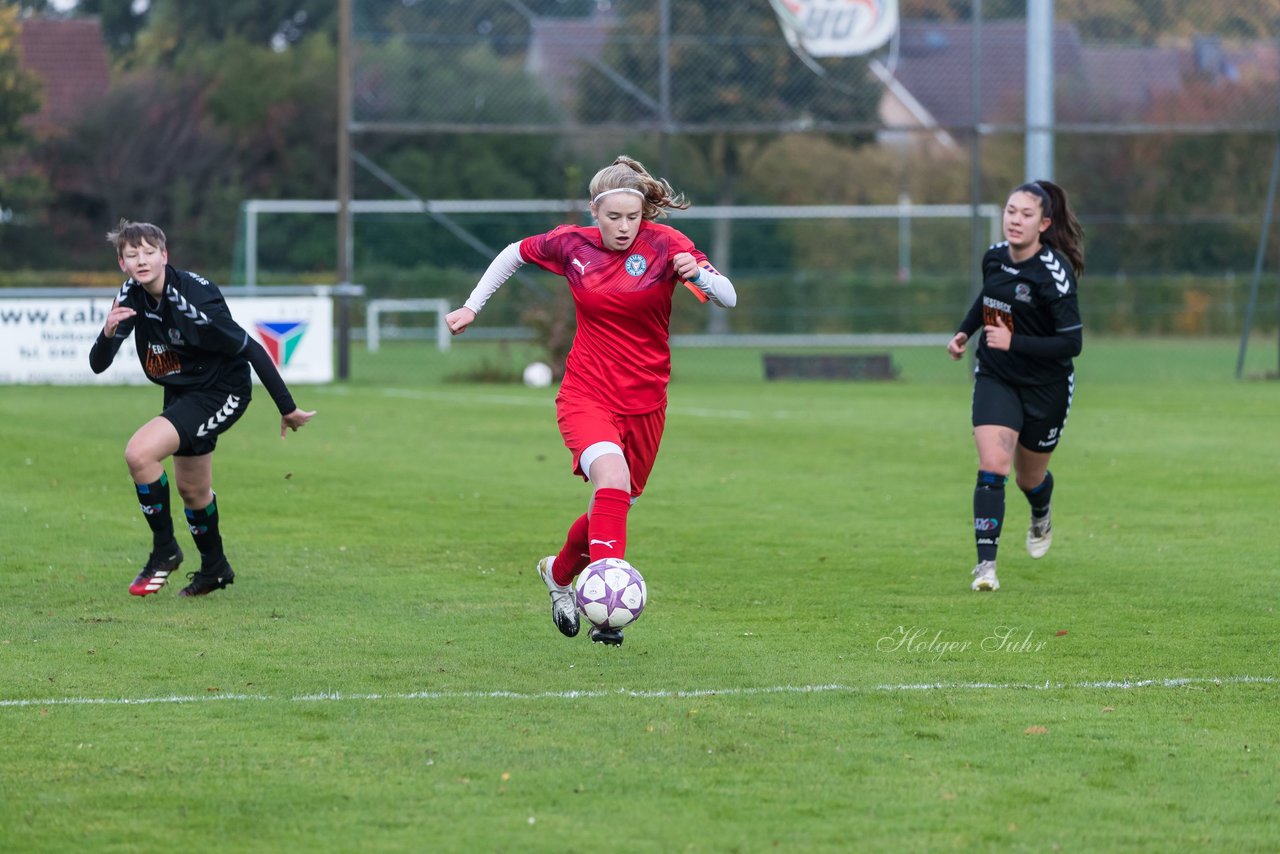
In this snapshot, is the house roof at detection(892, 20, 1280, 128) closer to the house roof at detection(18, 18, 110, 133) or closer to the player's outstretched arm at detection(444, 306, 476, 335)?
the player's outstretched arm at detection(444, 306, 476, 335)

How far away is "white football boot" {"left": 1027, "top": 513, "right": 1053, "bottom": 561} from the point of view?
9570 millimetres

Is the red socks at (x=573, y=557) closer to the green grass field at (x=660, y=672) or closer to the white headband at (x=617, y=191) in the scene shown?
the green grass field at (x=660, y=672)

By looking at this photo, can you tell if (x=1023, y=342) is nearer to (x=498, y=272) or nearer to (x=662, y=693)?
(x=498, y=272)

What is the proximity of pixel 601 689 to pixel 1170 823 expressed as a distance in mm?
2202

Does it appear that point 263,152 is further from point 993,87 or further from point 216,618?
point 216,618

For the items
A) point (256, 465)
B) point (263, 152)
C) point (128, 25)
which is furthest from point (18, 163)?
point (256, 465)

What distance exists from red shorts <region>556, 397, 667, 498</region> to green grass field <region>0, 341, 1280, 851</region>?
0.74 m

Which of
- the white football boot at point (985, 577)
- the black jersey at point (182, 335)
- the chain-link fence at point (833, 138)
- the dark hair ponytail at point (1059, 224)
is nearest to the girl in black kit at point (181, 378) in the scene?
the black jersey at point (182, 335)

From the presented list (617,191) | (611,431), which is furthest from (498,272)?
(611,431)

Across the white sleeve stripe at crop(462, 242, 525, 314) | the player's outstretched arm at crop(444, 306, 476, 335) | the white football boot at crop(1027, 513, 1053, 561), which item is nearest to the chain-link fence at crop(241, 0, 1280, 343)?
the white football boot at crop(1027, 513, 1053, 561)

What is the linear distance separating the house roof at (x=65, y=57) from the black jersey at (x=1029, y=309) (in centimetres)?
4847

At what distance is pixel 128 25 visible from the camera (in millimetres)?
68188

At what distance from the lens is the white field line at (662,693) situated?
6145 mm

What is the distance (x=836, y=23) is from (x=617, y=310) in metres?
21.1
